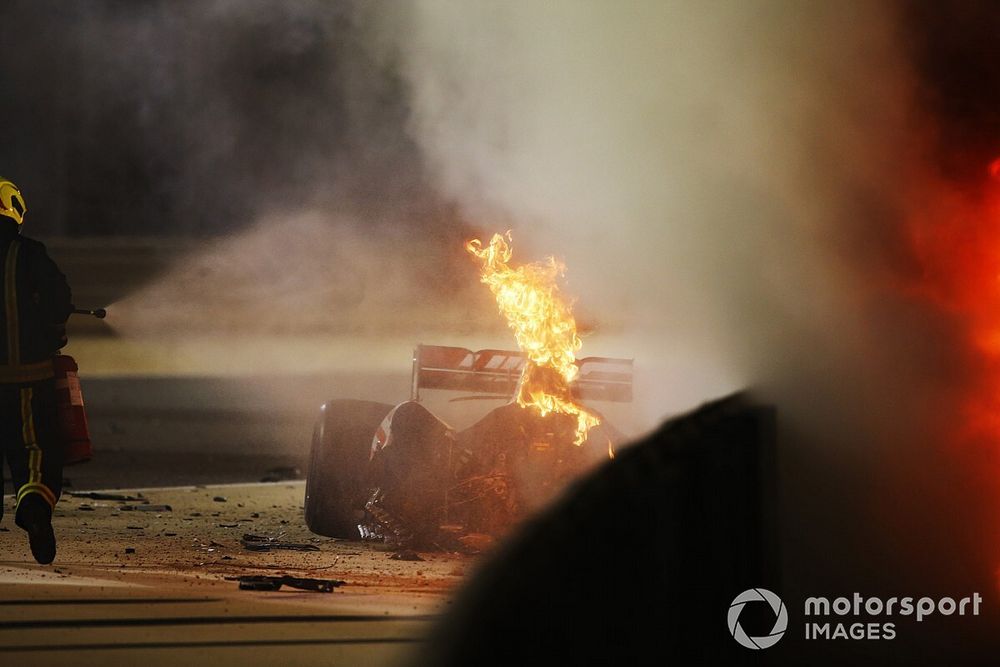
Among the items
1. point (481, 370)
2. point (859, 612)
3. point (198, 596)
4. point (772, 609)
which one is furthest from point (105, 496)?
point (859, 612)

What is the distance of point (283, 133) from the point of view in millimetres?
14625

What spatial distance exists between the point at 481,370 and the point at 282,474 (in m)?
3.57

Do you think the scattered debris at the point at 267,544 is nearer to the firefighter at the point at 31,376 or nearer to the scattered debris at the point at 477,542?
the scattered debris at the point at 477,542

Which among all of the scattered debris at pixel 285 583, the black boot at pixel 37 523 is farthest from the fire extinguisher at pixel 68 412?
the scattered debris at pixel 285 583

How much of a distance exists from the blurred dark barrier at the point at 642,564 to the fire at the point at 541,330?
1995mm

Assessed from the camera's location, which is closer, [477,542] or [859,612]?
[859,612]

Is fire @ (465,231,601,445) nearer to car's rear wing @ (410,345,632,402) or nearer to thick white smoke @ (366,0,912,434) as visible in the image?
car's rear wing @ (410,345,632,402)

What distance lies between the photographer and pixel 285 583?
5.24 meters

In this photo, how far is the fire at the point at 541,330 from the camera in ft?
20.1

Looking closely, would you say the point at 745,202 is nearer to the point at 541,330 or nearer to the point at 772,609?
the point at 541,330

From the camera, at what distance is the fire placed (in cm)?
613

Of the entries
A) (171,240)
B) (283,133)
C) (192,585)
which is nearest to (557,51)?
(192,585)

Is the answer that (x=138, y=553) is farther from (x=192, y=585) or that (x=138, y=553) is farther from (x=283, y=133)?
(x=283, y=133)

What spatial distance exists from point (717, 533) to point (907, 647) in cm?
75
